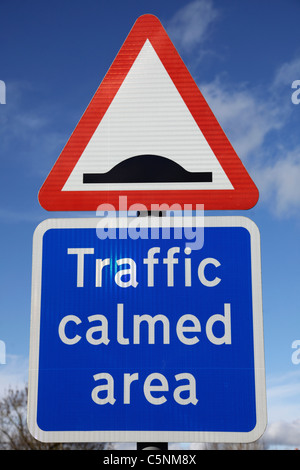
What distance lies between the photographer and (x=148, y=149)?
4.60ft

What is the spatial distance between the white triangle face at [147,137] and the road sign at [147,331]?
115 mm

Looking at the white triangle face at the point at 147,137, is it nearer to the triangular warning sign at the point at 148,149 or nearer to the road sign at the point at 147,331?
the triangular warning sign at the point at 148,149

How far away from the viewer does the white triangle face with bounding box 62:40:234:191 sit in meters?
1.40

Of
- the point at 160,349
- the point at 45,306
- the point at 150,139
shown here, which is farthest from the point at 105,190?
the point at 160,349

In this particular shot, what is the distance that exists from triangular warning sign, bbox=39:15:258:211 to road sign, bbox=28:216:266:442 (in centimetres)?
8

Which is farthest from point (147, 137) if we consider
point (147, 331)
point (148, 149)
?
point (147, 331)

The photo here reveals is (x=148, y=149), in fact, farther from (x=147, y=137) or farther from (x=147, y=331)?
(x=147, y=331)

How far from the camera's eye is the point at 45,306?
51.9 inches

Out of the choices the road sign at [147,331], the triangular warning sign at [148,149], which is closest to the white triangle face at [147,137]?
the triangular warning sign at [148,149]

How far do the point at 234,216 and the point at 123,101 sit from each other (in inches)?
19.3

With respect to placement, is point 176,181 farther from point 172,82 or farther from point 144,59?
point 144,59

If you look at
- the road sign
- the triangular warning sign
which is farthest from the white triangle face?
the road sign

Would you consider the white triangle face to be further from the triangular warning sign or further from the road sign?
the road sign
